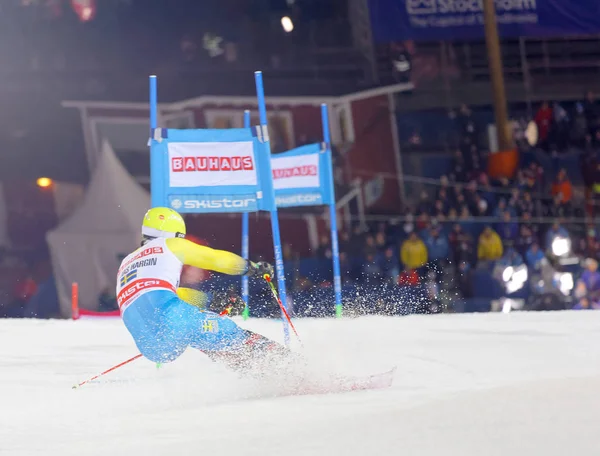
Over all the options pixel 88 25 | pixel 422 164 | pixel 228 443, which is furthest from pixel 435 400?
pixel 88 25

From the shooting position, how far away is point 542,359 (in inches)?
288

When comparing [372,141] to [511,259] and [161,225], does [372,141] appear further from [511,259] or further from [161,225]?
[161,225]

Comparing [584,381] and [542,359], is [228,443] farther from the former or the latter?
[542,359]

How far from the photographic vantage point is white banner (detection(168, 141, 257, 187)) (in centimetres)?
903

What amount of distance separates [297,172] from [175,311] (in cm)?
482

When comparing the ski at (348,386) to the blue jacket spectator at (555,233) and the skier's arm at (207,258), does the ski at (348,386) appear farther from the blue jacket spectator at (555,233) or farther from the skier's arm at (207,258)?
the blue jacket spectator at (555,233)

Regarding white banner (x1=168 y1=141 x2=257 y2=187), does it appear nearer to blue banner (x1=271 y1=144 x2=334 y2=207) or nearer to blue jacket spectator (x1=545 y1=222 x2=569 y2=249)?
blue banner (x1=271 y1=144 x2=334 y2=207)

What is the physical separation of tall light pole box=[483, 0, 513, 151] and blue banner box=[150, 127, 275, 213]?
9.80 metres

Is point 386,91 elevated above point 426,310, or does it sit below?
above

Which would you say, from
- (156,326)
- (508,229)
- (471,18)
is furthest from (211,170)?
(471,18)

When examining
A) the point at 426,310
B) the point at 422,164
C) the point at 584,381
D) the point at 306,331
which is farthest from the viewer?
the point at 422,164

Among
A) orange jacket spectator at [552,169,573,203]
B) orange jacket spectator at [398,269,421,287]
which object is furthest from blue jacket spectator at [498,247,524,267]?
orange jacket spectator at [552,169,573,203]

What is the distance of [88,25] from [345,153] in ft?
18.7

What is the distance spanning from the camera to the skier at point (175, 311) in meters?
6.23
